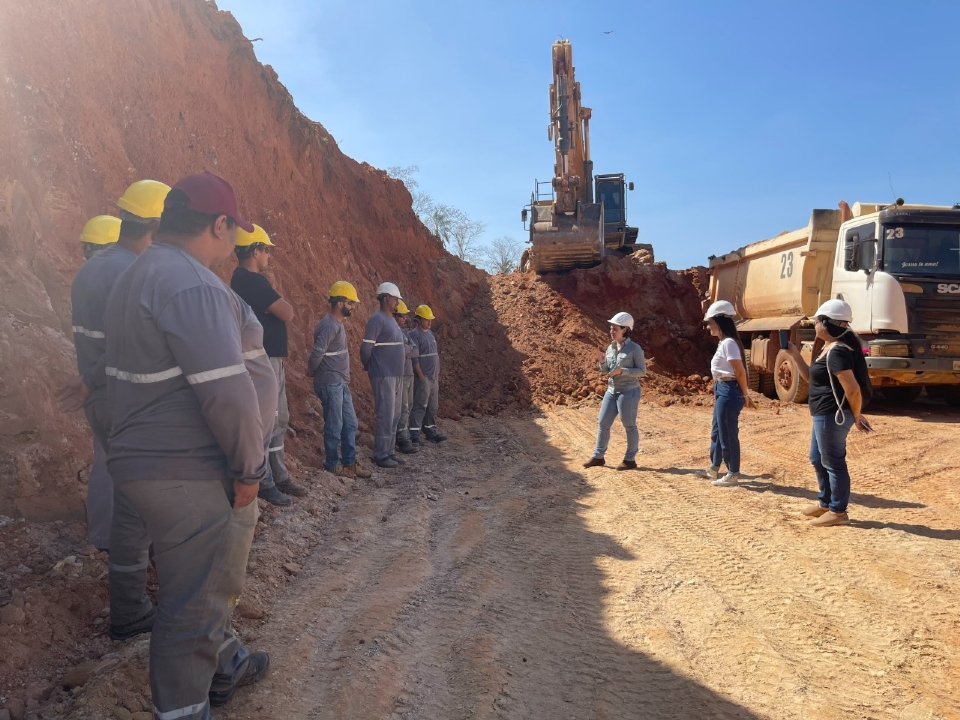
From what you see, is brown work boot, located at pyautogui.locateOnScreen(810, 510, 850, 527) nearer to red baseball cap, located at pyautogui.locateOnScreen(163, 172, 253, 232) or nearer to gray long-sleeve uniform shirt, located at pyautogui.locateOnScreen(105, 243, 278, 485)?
gray long-sleeve uniform shirt, located at pyautogui.locateOnScreen(105, 243, 278, 485)

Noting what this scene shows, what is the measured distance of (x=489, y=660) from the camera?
10.6 ft

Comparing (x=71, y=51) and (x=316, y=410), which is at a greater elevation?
(x=71, y=51)

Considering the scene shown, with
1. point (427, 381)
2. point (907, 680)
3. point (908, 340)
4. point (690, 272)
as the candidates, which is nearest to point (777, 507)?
point (907, 680)

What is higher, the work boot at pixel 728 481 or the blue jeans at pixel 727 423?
the blue jeans at pixel 727 423

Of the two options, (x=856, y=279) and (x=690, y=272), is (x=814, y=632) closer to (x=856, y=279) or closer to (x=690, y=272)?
(x=856, y=279)

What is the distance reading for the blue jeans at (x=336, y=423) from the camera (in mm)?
6777

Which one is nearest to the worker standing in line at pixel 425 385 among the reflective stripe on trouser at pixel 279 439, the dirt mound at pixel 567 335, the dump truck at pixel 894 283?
the dirt mound at pixel 567 335

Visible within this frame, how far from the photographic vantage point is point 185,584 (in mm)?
2215

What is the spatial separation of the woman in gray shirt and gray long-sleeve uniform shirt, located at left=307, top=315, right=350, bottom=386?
3.11m

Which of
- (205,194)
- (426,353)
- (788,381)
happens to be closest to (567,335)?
(788,381)

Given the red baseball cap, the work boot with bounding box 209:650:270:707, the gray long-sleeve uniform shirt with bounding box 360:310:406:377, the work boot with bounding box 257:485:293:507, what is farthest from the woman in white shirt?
the red baseball cap

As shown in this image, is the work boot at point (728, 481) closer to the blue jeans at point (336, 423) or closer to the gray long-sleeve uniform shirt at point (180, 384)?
the blue jeans at point (336, 423)

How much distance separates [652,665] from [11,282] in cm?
505

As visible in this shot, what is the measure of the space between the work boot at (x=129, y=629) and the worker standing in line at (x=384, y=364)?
4.60 metres
